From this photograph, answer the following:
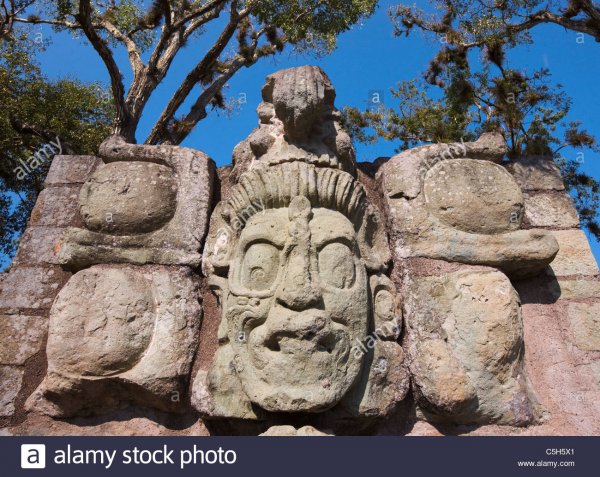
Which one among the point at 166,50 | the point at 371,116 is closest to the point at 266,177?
the point at 166,50

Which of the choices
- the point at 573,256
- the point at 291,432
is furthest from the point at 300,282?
the point at 573,256

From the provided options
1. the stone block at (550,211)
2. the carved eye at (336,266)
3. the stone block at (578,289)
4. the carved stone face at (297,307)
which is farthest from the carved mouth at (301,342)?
the stone block at (550,211)

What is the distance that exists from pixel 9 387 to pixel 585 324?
344cm

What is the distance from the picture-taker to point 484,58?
8523 millimetres

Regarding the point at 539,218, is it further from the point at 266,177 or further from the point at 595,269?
the point at 266,177

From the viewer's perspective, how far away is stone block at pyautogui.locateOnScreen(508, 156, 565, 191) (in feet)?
11.2

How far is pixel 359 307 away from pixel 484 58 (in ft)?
25.1

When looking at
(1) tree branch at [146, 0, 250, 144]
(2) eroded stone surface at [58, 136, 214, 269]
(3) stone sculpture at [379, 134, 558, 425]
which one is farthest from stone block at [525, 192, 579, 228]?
(1) tree branch at [146, 0, 250, 144]

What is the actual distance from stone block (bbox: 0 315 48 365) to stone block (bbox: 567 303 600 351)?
10.7 ft

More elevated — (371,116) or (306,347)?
(371,116)

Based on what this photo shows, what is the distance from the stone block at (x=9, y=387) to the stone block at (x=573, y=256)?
339cm
